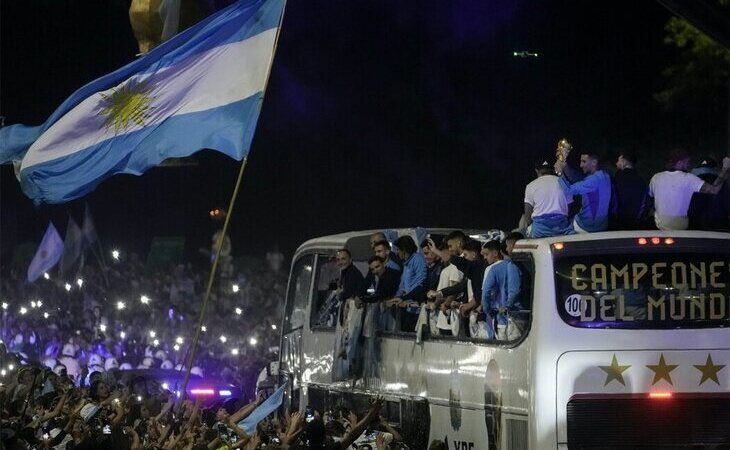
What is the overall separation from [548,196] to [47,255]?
15.9 meters

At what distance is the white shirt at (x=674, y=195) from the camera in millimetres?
11797

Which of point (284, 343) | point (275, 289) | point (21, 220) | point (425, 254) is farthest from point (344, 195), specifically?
point (425, 254)

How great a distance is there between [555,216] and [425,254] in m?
1.87

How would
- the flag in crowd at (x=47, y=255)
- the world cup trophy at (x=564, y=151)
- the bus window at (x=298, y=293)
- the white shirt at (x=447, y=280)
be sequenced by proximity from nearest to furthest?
1. the world cup trophy at (x=564, y=151)
2. the white shirt at (x=447, y=280)
3. the bus window at (x=298, y=293)
4. the flag in crowd at (x=47, y=255)

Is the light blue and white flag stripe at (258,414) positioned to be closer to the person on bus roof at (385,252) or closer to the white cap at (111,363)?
the person on bus roof at (385,252)

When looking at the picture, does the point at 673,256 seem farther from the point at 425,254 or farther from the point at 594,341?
the point at 425,254

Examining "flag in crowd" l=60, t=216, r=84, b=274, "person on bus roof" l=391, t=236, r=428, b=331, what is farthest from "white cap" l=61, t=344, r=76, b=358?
"person on bus roof" l=391, t=236, r=428, b=331

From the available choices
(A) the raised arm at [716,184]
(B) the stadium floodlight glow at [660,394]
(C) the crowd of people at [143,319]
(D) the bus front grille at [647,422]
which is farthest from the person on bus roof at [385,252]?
(C) the crowd of people at [143,319]

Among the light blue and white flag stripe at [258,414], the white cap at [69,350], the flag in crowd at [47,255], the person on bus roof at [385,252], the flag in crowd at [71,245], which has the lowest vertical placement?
the light blue and white flag stripe at [258,414]

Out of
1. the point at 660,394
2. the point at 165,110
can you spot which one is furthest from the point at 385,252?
the point at 660,394

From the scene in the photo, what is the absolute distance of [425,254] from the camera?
13633mm

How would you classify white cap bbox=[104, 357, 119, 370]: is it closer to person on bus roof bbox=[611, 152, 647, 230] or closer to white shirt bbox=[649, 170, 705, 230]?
person on bus roof bbox=[611, 152, 647, 230]

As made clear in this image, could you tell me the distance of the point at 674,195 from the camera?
11.8 metres

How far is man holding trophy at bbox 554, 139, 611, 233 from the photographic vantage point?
475 inches
